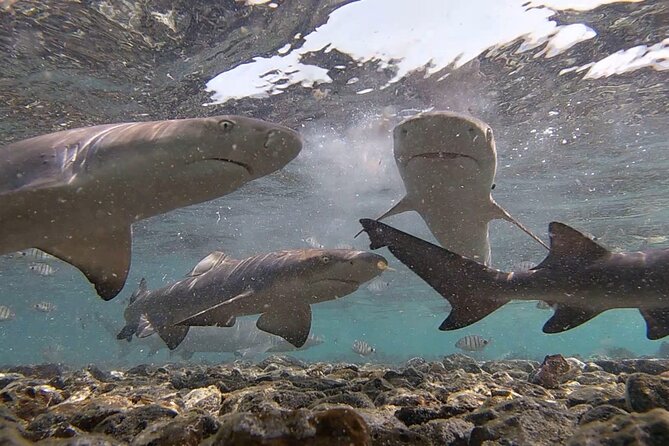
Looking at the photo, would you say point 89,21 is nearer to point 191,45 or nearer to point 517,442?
point 191,45

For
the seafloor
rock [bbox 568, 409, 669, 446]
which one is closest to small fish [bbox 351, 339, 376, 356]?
the seafloor

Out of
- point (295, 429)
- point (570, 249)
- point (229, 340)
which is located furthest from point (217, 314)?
point (229, 340)

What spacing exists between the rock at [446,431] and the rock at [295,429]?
2.51 feet

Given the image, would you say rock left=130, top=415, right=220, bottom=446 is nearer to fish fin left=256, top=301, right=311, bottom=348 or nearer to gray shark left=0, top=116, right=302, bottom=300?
gray shark left=0, top=116, right=302, bottom=300

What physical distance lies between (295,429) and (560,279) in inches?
132

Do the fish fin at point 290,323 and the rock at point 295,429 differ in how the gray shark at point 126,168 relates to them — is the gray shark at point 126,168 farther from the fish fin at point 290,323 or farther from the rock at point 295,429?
the fish fin at point 290,323

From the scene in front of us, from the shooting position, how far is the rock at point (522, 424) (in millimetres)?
2281

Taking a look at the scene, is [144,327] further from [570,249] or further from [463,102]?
[463,102]

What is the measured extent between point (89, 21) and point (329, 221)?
18.9 m

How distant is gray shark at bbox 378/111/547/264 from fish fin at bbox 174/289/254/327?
2.23m

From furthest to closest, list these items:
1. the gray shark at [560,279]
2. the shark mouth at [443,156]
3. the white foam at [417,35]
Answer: the white foam at [417,35] → the shark mouth at [443,156] → the gray shark at [560,279]

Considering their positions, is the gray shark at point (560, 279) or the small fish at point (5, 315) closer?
the gray shark at point (560, 279)

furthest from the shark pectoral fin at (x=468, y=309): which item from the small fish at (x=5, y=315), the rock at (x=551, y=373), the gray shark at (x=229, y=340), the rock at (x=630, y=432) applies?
the small fish at (x=5, y=315)

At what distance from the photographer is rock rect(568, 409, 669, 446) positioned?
1.85 m
